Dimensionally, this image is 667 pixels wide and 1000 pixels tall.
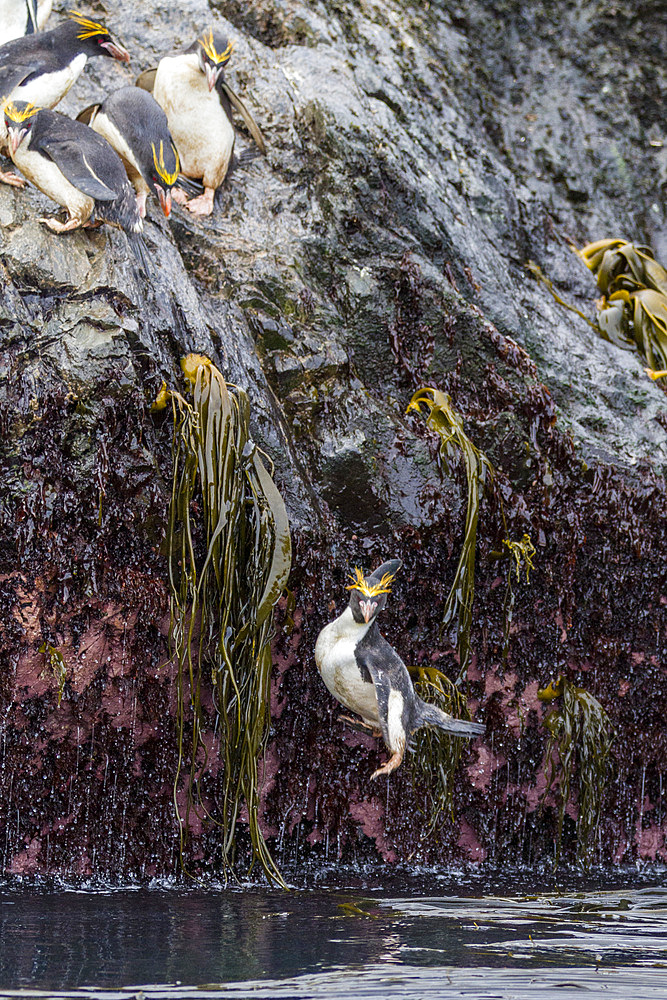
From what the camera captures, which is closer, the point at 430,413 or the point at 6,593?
the point at 6,593

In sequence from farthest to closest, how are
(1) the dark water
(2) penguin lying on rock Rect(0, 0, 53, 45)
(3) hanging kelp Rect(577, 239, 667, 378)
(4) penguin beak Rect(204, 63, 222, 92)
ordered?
1. (3) hanging kelp Rect(577, 239, 667, 378)
2. (4) penguin beak Rect(204, 63, 222, 92)
3. (2) penguin lying on rock Rect(0, 0, 53, 45)
4. (1) the dark water

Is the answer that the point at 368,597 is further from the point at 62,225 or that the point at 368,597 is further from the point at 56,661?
the point at 62,225

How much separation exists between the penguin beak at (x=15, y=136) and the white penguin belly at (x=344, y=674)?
243 cm

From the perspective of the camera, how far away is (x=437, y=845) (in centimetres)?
457

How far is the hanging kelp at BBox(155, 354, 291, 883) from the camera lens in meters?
4.03

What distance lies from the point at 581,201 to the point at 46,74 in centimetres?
467

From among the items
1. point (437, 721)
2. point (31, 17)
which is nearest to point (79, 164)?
point (31, 17)

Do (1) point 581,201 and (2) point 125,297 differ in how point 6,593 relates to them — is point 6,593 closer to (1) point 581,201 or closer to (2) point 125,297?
(2) point 125,297

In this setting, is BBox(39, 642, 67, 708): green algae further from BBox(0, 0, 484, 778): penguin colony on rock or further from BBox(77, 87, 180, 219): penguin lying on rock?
BBox(77, 87, 180, 219): penguin lying on rock

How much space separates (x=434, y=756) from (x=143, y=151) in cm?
308

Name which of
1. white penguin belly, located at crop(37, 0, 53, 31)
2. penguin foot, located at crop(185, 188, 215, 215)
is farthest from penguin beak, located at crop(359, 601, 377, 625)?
white penguin belly, located at crop(37, 0, 53, 31)

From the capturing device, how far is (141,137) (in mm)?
4426

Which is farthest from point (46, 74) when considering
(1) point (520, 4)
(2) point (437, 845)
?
(1) point (520, 4)

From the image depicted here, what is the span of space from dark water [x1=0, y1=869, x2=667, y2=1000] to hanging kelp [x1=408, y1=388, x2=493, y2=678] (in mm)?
1156
